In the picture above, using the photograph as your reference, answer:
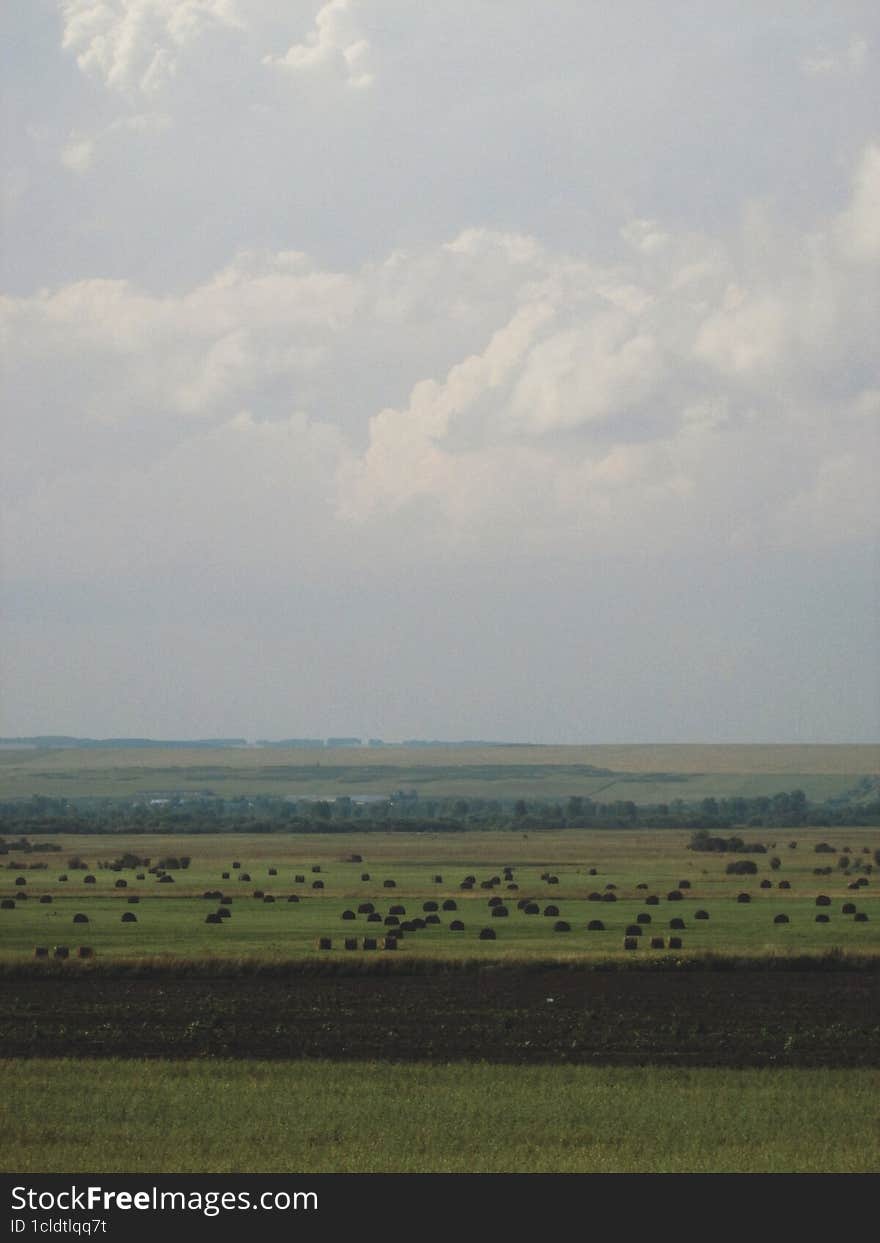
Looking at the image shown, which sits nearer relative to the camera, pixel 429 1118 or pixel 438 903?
pixel 429 1118

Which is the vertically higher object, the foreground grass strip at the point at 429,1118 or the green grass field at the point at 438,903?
the foreground grass strip at the point at 429,1118

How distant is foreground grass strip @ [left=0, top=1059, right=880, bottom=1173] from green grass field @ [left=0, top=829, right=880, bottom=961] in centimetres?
2437

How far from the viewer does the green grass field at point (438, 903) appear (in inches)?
2344

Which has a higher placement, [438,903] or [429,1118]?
[429,1118]

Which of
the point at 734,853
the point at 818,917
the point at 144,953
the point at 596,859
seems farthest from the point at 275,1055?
the point at 734,853

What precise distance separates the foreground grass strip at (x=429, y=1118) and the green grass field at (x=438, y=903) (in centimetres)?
2437

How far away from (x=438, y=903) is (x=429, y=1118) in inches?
2277

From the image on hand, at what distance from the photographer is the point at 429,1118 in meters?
25.0

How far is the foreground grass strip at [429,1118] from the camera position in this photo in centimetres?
2122

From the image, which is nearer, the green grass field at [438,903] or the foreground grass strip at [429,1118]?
the foreground grass strip at [429,1118]

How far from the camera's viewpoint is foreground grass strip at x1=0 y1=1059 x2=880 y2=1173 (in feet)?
69.6

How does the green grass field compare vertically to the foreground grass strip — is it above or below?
below

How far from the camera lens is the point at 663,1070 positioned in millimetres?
31688
